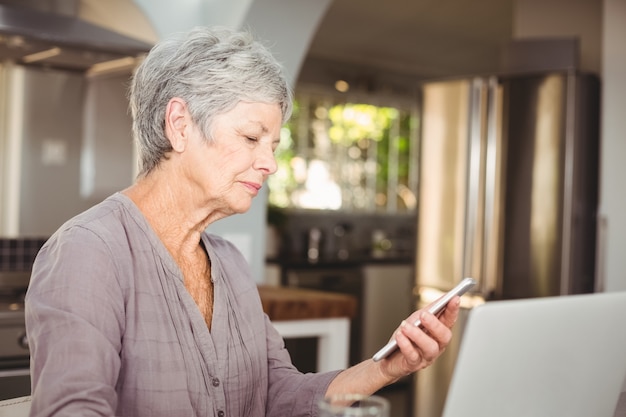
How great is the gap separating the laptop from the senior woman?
0.17m

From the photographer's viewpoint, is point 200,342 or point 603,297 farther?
point 200,342

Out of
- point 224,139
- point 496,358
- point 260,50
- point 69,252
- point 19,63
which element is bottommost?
point 496,358

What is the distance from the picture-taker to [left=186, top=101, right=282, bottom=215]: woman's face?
1.46m

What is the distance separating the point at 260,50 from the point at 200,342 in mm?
553

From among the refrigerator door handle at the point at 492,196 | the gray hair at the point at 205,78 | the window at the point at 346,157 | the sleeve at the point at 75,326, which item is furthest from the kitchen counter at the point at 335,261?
the sleeve at the point at 75,326

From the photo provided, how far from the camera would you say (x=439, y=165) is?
430 cm

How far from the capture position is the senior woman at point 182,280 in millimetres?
1254

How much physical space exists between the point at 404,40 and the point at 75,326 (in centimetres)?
568

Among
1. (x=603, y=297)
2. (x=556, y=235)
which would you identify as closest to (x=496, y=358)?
(x=603, y=297)

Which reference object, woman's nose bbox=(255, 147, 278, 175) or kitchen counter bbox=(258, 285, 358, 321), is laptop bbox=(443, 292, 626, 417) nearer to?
woman's nose bbox=(255, 147, 278, 175)

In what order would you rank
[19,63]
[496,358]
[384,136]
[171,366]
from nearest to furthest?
[496,358], [171,366], [19,63], [384,136]

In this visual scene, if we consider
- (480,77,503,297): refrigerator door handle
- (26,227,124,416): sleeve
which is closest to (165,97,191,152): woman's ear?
(26,227,124,416): sleeve

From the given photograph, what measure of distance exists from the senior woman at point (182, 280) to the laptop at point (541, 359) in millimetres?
172

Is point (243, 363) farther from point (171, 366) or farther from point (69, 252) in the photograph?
point (69, 252)
